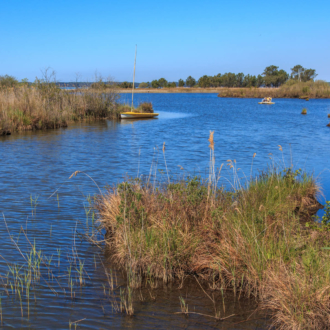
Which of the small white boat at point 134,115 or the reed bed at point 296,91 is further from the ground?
the reed bed at point 296,91

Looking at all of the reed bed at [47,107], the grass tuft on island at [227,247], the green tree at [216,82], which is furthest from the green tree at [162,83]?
the grass tuft on island at [227,247]

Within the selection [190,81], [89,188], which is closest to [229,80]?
[190,81]

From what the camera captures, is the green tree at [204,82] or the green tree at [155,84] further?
the green tree at [155,84]

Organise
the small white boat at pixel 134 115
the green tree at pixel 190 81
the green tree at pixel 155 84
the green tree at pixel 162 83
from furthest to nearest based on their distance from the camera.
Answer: the green tree at pixel 190 81 < the green tree at pixel 162 83 < the green tree at pixel 155 84 < the small white boat at pixel 134 115

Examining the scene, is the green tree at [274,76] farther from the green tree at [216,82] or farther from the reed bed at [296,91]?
the reed bed at [296,91]

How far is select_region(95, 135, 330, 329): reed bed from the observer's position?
374cm

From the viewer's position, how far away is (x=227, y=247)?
15.2 ft

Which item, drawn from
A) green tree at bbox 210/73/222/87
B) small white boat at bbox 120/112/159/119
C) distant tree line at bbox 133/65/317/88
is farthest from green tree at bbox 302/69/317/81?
small white boat at bbox 120/112/159/119

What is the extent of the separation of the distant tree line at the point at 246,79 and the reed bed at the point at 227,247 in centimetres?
11590

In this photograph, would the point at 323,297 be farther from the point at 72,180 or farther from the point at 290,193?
the point at 72,180

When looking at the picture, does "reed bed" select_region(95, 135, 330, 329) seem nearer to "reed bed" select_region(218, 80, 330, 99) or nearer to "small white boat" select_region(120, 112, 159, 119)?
"small white boat" select_region(120, 112, 159, 119)

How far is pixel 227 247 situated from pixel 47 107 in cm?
2092

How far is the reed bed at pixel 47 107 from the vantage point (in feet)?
66.1

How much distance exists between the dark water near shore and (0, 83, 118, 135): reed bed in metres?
1.01
